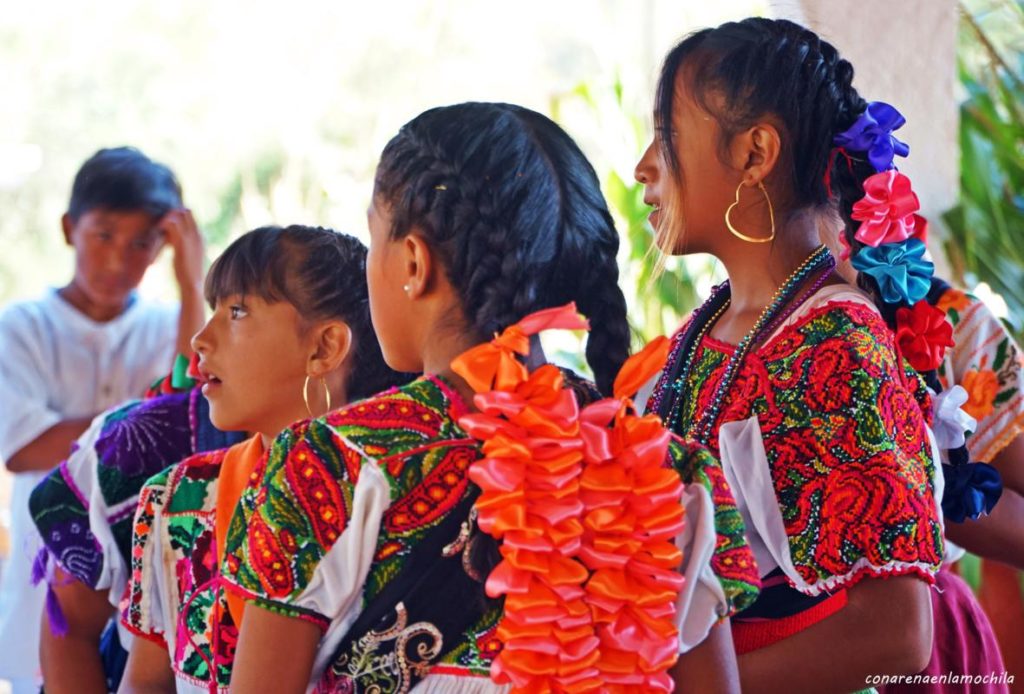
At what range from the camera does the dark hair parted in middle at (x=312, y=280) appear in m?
1.82

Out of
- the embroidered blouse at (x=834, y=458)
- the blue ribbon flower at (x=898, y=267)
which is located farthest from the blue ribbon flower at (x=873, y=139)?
the embroidered blouse at (x=834, y=458)

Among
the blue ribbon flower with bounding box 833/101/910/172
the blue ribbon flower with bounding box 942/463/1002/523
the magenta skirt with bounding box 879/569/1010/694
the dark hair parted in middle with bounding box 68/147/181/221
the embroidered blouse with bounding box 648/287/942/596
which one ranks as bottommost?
the magenta skirt with bounding box 879/569/1010/694

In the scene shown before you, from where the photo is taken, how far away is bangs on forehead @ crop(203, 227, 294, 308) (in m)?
1.81

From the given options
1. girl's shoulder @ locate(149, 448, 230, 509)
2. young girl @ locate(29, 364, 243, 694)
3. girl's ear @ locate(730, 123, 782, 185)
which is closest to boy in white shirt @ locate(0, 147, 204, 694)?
young girl @ locate(29, 364, 243, 694)

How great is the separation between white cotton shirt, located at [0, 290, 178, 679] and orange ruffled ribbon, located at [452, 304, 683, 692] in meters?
1.96

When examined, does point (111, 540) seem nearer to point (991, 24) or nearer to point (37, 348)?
point (37, 348)

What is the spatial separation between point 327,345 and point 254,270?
15 cm

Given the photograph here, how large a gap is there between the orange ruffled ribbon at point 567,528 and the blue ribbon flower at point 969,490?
0.79 metres

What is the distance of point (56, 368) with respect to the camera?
3102 mm

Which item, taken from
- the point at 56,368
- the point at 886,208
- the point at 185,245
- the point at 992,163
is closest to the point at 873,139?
the point at 886,208

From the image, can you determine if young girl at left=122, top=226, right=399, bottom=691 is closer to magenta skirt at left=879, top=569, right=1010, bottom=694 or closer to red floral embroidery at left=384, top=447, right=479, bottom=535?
red floral embroidery at left=384, top=447, right=479, bottom=535

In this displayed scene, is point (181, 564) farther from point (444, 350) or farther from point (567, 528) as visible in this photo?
point (567, 528)

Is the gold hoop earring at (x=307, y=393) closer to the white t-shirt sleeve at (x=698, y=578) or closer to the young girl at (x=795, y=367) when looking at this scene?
the young girl at (x=795, y=367)

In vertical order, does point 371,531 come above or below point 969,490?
above
